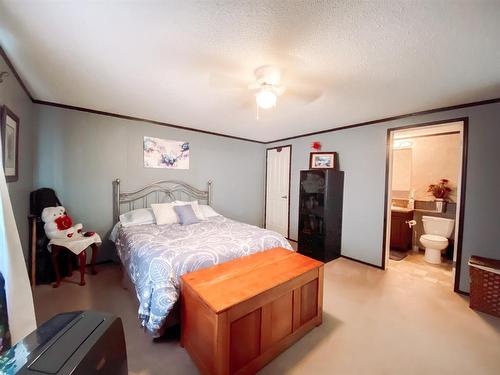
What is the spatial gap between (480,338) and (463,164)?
1777 millimetres

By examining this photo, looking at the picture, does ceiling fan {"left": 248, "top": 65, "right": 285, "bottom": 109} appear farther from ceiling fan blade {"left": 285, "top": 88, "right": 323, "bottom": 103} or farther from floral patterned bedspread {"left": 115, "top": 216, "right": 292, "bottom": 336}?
floral patterned bedspread {"left": 115, "top": 216, "right": 292, "bottom": 336}

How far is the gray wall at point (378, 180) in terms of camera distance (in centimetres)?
232

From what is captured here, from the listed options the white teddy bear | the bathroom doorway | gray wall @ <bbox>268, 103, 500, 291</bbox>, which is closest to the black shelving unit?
gray wall @ <bbox>268, 103, 500, 291</bbox>

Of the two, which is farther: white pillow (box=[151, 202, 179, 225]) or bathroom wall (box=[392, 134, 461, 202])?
bathroom wall (box=[392, 134, 461, 202])

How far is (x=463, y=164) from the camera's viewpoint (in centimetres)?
247

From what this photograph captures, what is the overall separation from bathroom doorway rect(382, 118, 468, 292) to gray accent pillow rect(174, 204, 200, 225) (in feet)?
9.26

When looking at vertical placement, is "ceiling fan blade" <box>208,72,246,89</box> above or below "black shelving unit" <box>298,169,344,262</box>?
above

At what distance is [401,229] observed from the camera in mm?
3914

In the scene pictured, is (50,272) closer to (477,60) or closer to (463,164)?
(477,60)

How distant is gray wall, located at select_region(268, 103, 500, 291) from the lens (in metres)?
2.32

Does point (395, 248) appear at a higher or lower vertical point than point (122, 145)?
lower

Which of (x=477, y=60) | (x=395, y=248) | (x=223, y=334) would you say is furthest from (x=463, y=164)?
(x=223, y=334)

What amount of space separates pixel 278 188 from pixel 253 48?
3.46 meters

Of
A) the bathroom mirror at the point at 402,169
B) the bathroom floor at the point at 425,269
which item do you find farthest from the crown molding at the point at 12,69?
the bathroom mirror at the point at 402,169
